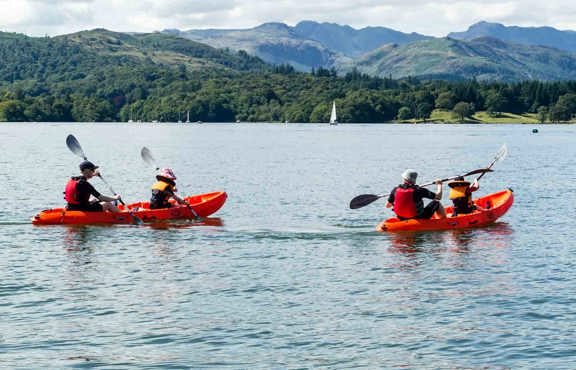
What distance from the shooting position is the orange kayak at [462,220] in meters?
36.1

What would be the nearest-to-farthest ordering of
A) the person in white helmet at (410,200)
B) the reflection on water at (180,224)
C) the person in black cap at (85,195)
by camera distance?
the person in white helmet at (410,200) < the person in black cap at (85,195) < the reflection on water at (180,224)

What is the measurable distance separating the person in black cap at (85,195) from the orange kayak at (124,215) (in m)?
0.26

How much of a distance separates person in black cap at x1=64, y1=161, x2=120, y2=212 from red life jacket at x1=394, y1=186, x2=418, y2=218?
11723 millimetres

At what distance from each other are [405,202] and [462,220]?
3513mm

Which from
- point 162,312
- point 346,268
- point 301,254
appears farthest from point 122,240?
point 162,312

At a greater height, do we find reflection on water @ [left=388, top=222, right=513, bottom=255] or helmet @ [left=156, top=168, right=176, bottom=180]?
helmet @ [left=156, top=168, right=176, bottom=180]

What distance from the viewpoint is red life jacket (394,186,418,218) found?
35.1 m

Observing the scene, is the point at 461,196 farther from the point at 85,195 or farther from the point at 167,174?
the point at 85,195

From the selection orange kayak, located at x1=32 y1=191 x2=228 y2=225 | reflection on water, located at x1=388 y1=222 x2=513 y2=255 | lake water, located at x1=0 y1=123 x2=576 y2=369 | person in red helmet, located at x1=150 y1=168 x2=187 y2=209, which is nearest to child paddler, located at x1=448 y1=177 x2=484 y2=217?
reflection on water, located at x1=388 y1=222 x2=513 y2=255

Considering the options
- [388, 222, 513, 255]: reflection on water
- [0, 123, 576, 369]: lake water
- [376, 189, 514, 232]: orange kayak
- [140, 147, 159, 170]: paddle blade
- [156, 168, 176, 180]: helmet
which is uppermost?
[140, 147, 159, 170]: paddle blade

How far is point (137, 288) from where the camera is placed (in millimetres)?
26266

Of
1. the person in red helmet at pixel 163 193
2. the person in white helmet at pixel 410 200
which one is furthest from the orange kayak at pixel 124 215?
the person in white helmet at pixel 410 200

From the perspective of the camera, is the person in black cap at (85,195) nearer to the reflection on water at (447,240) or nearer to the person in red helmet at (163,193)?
the person in red helmet at (163,193)

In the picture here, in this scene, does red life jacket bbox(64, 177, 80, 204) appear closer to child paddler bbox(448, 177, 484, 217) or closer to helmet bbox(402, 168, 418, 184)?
helmet bbox(402, 168, 418, 184)
